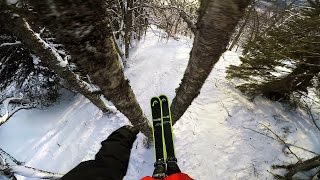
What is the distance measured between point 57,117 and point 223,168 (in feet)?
22.2

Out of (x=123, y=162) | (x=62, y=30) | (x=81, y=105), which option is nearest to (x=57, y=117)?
(x=81, y=105)

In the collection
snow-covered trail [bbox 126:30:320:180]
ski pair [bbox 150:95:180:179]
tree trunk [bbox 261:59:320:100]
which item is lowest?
snow-covered trail [bbox 126:30:320:180]

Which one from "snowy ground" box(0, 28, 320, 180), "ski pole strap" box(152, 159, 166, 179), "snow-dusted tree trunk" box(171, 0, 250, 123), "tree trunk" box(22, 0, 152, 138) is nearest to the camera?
"tree trunk" box(22, 0, 152, 138)

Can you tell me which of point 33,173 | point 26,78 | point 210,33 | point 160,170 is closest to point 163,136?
point 160,170

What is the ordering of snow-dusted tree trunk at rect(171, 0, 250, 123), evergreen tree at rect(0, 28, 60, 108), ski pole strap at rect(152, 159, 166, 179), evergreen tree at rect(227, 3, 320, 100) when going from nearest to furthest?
snow-dusted tree trunk at rect(171, 0, 250, 123)
ski pole strap at rect(152, 159, 166, 179)
evergreen tree at rect(227, 3, 320, 100)
evergreen tree at rect(0, 28, 60, 108)

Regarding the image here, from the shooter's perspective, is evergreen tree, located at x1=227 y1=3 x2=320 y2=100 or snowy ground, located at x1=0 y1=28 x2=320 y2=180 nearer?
evergreen tree, located at x1=227 y1=3 x2=320 y2=100

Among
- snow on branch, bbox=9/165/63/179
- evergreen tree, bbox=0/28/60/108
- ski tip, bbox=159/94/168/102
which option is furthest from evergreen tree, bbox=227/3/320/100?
evergreen tree, bbox=0/28/60/108

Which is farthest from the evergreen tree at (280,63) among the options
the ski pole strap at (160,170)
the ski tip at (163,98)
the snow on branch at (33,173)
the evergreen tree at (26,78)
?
the evergreen tree at (26,78)

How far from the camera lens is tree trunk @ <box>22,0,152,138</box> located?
1.59m

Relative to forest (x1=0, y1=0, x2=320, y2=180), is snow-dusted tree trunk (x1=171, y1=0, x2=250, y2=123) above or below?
above

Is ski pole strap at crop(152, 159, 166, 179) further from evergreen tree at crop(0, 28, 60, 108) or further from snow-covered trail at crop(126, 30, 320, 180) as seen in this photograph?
evergreen tree at crop(0, 28, 60, 108)

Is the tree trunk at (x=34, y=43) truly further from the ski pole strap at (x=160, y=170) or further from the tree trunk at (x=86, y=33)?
the ski pole strap at (x=160, y=170)

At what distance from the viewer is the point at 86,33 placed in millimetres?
1876

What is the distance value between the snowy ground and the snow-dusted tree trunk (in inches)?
130
